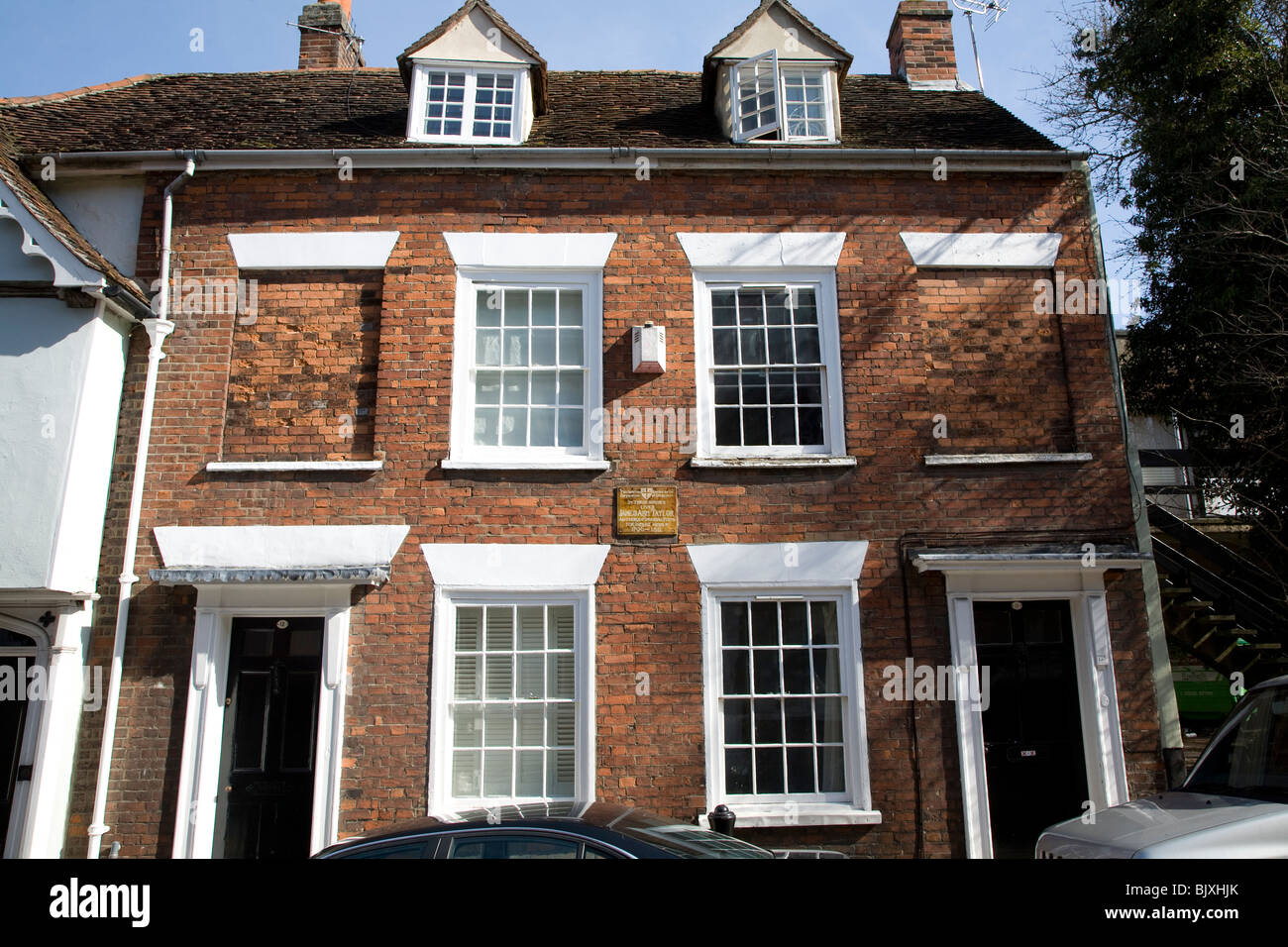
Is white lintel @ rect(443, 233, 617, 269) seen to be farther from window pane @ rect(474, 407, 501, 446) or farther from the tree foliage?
the tree foliage

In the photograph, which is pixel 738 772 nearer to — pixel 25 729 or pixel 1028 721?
pixel 1028 721

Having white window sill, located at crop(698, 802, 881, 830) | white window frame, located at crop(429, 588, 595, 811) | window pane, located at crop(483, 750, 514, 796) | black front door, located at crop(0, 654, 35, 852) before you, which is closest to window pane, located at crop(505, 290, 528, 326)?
white window frame, located at crop(429, 588, 595, 811)

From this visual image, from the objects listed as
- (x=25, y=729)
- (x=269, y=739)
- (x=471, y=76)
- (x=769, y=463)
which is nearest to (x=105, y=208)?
(x=471, y=76)

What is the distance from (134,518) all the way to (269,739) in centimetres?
257

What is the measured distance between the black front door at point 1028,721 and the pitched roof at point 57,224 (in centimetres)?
935

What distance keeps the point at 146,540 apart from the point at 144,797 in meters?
2.43

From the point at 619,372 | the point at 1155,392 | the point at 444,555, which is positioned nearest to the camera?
the point at 444,555

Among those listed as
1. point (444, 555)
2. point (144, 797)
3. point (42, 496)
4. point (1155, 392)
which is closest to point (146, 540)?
point (42, 496)

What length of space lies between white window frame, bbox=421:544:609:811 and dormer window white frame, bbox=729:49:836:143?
5391 mm

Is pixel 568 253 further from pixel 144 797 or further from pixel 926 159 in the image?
pixel 144 797

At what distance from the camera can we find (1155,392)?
40.9 feet

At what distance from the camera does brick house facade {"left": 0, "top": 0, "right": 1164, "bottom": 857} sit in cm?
826

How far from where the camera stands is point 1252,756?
5633 mm

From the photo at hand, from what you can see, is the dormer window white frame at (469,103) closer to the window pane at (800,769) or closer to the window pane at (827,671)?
the window pane at (827,671)
